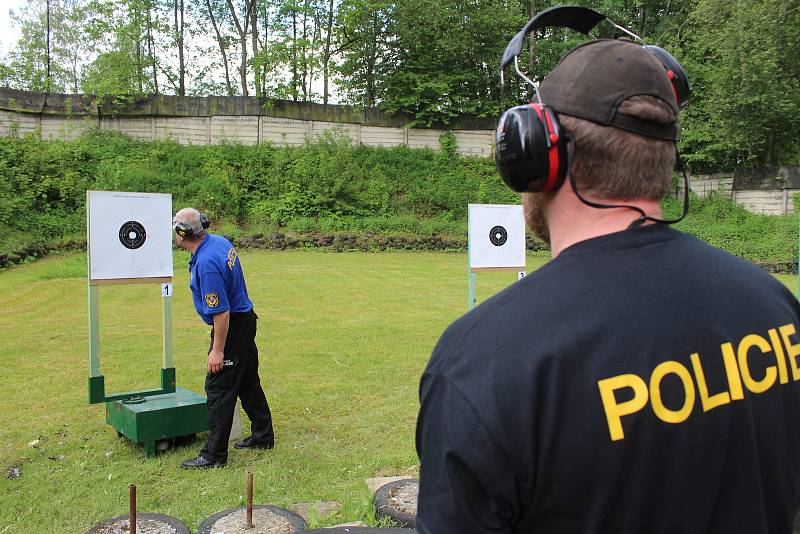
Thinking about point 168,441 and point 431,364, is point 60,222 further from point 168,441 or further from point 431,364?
point 431,364

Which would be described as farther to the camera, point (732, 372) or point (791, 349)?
point (791, 349)

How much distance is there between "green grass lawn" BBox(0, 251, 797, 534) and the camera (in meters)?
3.99

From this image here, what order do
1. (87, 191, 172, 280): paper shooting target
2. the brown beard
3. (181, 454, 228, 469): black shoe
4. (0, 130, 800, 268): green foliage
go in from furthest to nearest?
(0, 130, 800, 268): green foliage < (87, 191, 172, 280): paper shooting target < (181, 454, 228, 469): black shoe < the brown beard

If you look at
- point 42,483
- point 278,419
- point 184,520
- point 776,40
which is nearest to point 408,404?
point 278,419

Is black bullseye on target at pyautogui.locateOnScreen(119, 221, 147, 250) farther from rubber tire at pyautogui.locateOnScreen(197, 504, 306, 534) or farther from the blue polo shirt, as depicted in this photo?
rubber tire at pyautogui.locateOnScreen(197, 504, 306, 534)

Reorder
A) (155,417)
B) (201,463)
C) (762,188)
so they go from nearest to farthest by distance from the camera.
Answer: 1. (201,463)
2. (155,417)
3. (762,188)

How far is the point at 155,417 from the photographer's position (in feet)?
15.1

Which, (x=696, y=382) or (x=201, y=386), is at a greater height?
(x=696, y=382)

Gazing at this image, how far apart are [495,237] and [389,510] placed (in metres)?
4.45

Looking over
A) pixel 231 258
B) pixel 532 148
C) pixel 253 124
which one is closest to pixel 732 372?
pixel 532 148

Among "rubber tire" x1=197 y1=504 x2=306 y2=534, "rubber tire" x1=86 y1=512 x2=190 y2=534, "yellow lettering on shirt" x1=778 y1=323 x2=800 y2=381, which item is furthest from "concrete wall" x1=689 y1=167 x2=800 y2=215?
"yellow lettering on shirt" x1=778 y1=323 x2=800 y2=381

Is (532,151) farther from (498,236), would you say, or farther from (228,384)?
(498,236)

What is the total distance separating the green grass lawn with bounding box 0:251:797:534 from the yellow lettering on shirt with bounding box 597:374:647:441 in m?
2.81

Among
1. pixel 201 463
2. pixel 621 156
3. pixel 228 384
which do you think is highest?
pixel 621 156
